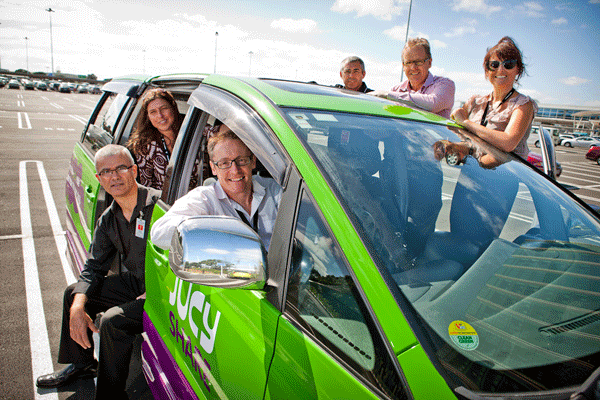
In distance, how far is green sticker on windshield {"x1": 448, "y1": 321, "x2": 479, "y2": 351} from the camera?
88 centimetres

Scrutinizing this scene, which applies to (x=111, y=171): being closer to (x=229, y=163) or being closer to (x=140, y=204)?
(x=140, y=204)

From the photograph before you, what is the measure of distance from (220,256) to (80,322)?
158cm

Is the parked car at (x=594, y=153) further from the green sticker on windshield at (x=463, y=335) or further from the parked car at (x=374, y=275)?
the green sticker on windshield at (x=463, y=335)

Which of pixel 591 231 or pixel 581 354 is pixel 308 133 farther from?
pixel 591 231

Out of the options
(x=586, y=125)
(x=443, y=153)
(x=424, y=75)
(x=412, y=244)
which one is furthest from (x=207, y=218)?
(x=586, y=125)

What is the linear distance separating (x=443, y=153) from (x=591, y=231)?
636 millimetres

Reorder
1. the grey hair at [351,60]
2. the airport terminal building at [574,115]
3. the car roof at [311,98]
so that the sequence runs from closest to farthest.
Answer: the car roof at [311,98]
the grey hair at [351,60]
the airport terminal building at [574,115]

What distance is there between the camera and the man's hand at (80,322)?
2.04 m

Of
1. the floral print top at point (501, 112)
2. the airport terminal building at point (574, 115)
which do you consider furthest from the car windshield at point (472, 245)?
the airport terminal building at point (574, 115)

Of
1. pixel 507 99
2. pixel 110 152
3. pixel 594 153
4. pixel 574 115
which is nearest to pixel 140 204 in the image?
pixel 110 152

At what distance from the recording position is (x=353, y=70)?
3.71 meters

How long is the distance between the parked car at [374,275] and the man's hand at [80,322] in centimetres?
66

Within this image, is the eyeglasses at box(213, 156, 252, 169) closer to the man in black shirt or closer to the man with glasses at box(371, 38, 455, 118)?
the man with glasses at box(371, 38, 455, 118)

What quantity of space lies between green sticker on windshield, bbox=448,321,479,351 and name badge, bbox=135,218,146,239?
168 centimetres
